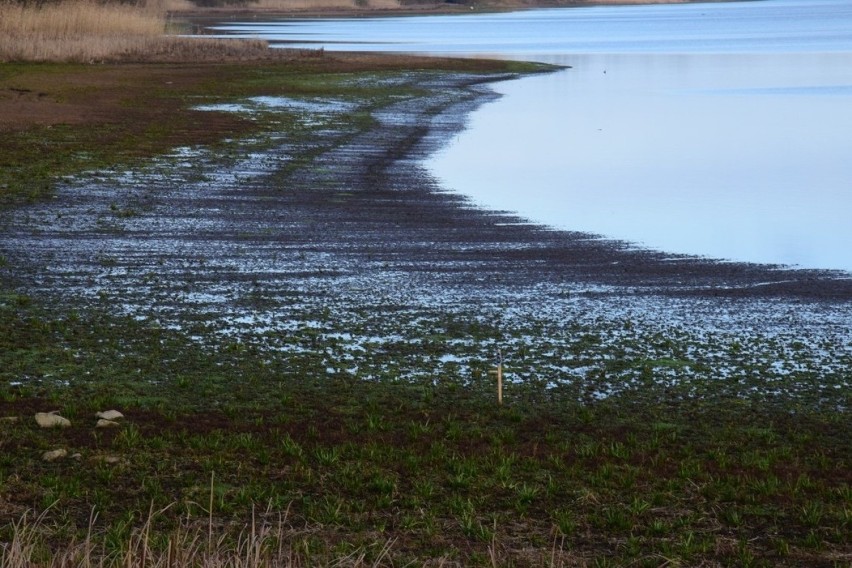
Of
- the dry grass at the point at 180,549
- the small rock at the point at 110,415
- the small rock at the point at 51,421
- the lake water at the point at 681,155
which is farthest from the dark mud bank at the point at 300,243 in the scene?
the dry grass at the point at 180,549

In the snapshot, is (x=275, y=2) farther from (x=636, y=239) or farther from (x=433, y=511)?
(x=433, y=511)

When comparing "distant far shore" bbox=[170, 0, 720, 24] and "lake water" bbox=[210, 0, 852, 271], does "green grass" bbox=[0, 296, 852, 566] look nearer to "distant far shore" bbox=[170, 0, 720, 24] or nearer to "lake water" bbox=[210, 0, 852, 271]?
"lake water" bbox=[210, 0, 852, 271]

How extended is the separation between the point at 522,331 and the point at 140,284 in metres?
4.34

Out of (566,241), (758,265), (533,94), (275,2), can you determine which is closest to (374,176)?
(566,241)

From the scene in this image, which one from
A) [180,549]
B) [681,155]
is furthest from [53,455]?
[681,155]

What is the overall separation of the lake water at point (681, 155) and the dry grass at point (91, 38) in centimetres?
1456

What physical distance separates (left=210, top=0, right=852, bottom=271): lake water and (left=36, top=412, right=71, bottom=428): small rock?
1069cm

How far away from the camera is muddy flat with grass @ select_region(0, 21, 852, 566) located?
24.0 feet

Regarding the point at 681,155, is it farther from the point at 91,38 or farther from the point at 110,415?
the point at 91,38

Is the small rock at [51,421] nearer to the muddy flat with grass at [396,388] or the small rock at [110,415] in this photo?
the muddy flat with grass at [396,388]

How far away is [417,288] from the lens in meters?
14.2

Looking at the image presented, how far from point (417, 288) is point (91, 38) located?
131ft

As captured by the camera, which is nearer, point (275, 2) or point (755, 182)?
point (755, 182)

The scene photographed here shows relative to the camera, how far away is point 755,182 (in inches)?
999
